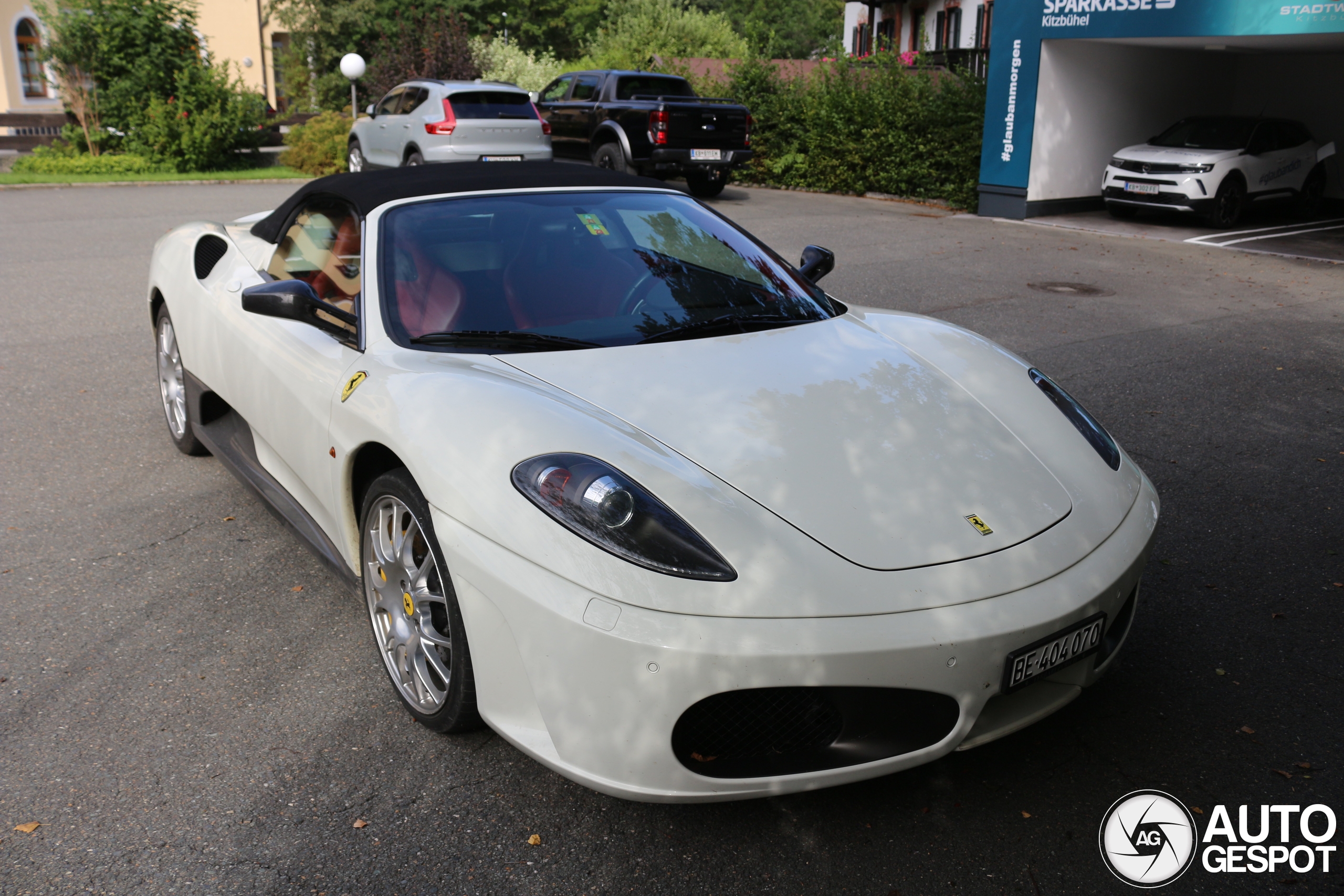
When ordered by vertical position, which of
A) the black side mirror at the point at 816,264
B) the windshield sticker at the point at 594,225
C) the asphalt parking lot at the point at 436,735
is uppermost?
the windshield sticker at the point at 594,225

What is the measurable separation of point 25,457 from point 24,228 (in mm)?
10373

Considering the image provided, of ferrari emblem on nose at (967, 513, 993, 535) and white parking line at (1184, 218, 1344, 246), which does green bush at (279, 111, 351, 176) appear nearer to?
white parking line at (1184, 218, 1344, 246)

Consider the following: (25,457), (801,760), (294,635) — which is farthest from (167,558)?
(801,760)

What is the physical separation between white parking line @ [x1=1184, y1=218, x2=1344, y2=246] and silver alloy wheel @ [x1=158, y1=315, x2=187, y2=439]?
1241cm

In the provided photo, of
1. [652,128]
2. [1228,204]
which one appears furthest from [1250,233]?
[652,128]

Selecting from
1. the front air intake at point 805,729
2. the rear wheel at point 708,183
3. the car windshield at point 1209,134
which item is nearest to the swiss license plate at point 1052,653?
the front air intake at point 805,729

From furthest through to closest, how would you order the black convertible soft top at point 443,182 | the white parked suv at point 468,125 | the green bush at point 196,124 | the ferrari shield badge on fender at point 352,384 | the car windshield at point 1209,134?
the green bush at point 196,124 < the white parked suv at point 468,125 < the car windshield at point 1209,134 < the black convertible soft top at point 443,182 < the ferrari shield badge on fender at point 352,384

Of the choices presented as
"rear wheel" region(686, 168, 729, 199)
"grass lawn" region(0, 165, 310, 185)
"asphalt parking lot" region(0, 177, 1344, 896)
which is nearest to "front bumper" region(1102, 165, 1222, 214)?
"rear wheel" region(686, 168, 729, 199)

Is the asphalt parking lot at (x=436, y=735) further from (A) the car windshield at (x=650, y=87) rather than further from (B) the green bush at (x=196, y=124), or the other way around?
(B) the green bush at (x=196, y=124)

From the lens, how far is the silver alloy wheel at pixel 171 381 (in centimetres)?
481

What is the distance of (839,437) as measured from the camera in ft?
8.87

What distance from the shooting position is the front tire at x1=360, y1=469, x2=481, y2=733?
8.38 feet

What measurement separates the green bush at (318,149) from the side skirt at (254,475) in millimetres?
19328

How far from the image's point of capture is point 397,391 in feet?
9.23
